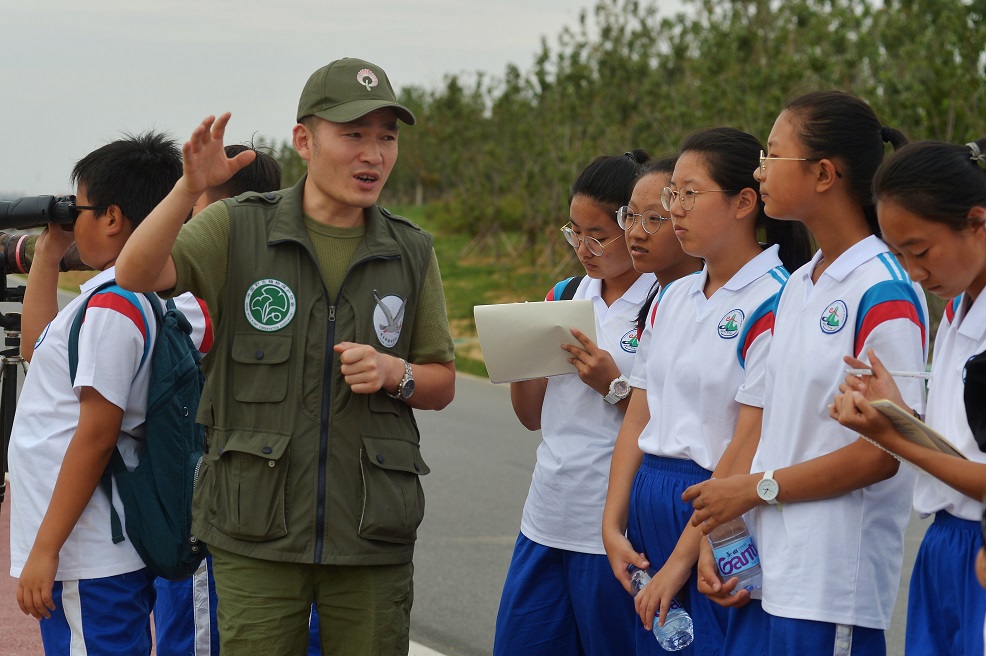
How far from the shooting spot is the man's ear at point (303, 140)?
3.14m

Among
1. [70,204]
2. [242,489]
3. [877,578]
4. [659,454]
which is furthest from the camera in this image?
[70,204]

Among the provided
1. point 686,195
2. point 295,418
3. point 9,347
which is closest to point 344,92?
point 295,418

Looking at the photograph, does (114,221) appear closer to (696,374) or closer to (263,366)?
(263,366)

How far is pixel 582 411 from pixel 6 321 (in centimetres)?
246

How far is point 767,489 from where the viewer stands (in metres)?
2.77

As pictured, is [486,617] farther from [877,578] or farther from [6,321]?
[877,578]

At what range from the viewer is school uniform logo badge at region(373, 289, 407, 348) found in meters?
3.06

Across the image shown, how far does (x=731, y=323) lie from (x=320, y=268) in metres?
1.03

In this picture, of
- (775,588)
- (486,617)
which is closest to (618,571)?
(775,588)

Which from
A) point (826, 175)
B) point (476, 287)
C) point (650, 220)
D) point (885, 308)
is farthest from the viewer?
point (476, 287)

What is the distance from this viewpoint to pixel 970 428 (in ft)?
8.01

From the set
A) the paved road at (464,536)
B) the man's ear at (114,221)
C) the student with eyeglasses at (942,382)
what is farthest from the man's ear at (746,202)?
the paved road at (464,536)

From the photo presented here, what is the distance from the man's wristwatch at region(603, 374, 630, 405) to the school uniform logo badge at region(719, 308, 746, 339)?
1.44 feet

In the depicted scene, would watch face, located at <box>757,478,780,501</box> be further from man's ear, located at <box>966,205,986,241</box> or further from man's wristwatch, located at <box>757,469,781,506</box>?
man's ear, located at <box>966,205,986,241</box>
